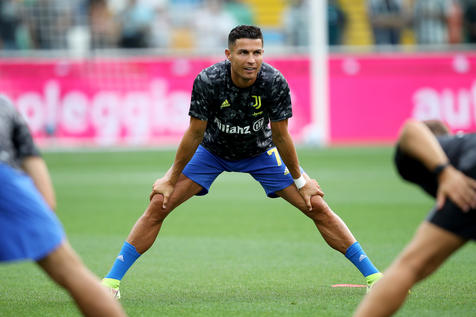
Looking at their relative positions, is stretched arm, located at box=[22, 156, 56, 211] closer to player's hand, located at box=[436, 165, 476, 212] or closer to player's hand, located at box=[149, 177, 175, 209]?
player's hand, located at box=[436, 165, 476, 212]

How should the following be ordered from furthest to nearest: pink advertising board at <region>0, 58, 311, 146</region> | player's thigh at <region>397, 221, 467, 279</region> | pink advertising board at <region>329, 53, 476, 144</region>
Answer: pink advertising board at <region>0, 58, 311, 146</region> → pink advertising board at <region>329, 53, 476, 144</region> → player's thigh at <region>397, 221, 467, 279</region>

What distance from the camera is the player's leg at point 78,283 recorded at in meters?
4.14

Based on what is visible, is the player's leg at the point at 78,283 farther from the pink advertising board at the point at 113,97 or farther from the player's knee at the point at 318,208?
the pink advertising board at the point at 113,97

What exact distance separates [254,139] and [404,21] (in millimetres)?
19547

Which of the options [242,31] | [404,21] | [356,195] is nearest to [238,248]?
[242,31]

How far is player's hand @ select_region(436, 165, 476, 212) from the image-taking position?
411 cm

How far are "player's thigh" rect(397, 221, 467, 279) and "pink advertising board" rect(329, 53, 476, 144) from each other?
55.7 feet

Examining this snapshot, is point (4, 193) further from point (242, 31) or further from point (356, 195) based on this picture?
point (356, 195)

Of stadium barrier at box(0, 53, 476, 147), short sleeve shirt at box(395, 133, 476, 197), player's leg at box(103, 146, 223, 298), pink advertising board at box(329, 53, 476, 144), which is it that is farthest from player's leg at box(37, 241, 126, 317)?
pink advertising board at box(329, 53, 476, 144)

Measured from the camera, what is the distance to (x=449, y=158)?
14.2ft

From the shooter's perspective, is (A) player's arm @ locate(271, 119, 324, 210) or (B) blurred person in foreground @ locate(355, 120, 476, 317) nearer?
(B) blurred person in foreground @ locate(355, 120, 476, 317)

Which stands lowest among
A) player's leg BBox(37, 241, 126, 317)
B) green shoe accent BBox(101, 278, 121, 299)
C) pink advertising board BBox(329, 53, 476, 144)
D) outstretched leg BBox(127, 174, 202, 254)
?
pink advertising board BBox(329, 53, 476, 144)

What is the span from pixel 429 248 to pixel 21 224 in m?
2.20

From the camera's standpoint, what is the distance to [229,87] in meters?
6.63
